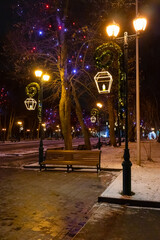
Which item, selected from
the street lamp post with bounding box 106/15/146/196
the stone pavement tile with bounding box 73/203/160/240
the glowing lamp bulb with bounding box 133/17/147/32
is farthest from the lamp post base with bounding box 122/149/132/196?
the glowing lamp bulb with bounding box 133/17/147/32

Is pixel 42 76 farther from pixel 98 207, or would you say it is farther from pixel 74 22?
pixel 98 207

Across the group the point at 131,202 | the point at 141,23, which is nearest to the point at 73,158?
the point at 131,202

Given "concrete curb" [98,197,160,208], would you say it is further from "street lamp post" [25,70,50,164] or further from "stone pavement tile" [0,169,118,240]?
"street lamp post" [25,70,50,164]

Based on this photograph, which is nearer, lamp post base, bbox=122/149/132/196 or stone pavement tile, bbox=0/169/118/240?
stone pavement tile, bbox=0/169/118/240

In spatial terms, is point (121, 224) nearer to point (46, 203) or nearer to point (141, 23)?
point (46, 203)

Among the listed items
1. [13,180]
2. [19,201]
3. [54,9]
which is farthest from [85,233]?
[54,9]

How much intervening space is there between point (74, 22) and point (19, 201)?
42.0 ft

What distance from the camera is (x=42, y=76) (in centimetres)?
1474

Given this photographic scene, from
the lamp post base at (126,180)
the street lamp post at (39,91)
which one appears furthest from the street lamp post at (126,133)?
the street lamp post at (39,91)

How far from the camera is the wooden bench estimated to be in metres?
12.5

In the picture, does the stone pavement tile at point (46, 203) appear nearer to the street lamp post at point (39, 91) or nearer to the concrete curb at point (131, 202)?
the concrete curb at point (131, 202)

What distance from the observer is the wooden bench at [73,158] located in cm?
1251

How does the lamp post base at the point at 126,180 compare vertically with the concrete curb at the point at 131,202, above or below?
above

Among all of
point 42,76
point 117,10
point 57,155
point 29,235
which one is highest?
point 117,10
